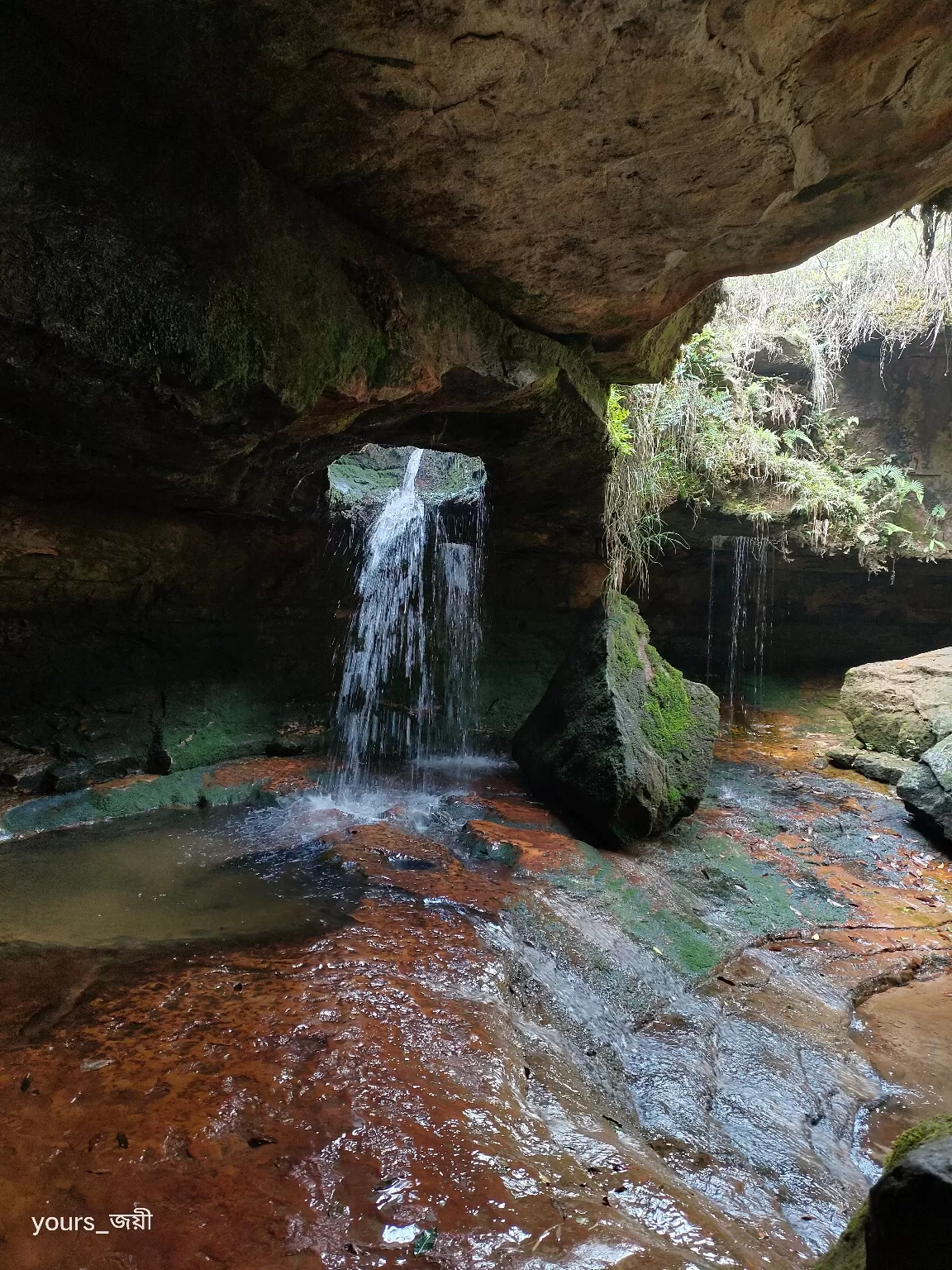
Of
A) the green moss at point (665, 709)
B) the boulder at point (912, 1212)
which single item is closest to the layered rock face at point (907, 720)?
the green moss at point (665, 709)

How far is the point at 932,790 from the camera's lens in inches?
221

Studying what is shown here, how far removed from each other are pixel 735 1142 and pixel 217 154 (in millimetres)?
3945

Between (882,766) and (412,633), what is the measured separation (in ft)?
15.8

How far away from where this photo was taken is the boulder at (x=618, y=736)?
4.93 m

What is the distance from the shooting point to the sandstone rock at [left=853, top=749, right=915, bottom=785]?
21.9 ft

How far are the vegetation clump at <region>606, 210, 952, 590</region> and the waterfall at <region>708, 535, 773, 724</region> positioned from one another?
66cm

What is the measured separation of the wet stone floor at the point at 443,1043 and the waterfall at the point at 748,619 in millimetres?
5138

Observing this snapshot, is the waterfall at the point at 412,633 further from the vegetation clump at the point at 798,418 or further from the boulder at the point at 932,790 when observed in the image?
the boulder at the point at 932,790

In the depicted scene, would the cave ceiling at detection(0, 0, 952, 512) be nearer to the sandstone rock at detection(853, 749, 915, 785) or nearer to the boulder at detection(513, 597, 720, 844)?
the boulder at detection(513, 597, 720, 844)

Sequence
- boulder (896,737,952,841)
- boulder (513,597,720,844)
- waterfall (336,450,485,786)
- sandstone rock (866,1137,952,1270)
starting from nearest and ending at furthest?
1. sandstone rock (866,1137,952,1270)
2. boulder (513,597,720,844)
3. boulder (896,737,952,841)
4. waterfall (336,450,485,786)

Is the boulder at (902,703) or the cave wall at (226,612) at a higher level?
the cave wall at (226,612)

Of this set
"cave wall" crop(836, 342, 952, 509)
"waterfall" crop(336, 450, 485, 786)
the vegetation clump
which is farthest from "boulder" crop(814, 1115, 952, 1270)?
"cave wall" crop(836, 342, 952, 509)

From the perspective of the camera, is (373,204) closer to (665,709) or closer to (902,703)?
(665,709)

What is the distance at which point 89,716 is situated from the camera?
527 centimetres
